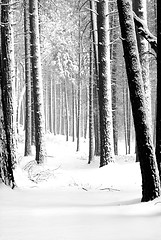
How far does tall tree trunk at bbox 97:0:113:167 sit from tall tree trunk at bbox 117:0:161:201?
272 inches

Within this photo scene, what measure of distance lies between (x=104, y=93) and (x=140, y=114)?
711 cm

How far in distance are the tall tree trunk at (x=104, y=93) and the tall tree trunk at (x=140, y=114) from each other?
6917 millimetres

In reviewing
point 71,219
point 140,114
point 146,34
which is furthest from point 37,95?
point 71,219

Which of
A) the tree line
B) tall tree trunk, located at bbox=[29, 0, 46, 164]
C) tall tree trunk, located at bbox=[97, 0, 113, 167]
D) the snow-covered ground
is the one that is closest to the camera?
the snow-covered ground

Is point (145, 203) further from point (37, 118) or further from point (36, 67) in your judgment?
point (36, 67)

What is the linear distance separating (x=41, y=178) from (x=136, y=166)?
3.53 m

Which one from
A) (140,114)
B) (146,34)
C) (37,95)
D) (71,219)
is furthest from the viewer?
(37,95)

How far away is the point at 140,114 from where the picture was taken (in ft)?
17.2

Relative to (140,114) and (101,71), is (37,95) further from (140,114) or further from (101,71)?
(140,114)

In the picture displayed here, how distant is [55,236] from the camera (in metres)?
3.31

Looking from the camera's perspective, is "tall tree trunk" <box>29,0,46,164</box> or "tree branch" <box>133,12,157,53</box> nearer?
"tree branch" <box>133,12,157,53</box>

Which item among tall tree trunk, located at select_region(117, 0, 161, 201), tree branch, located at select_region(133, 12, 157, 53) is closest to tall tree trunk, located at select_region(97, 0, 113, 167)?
tree branch, located at select_region(133, 12, 157, 53)

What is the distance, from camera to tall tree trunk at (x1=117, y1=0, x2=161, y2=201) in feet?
16.8

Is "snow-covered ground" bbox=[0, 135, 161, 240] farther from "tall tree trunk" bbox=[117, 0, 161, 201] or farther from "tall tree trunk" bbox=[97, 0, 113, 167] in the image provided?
"tall tree trunk" bbox=[97, 0, 113, 167]
